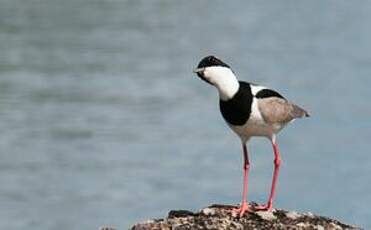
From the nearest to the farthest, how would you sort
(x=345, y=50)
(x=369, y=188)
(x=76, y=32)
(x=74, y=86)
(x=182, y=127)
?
(x=369, y=188) → (x=182, y=127) → (x=74, y=86) → (x=345, y=50) → (x=76, y=32)

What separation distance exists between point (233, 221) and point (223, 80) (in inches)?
41.9

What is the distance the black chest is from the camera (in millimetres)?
8930

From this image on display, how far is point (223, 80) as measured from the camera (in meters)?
8.74

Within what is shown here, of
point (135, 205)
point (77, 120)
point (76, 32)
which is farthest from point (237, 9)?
point (135, 205)

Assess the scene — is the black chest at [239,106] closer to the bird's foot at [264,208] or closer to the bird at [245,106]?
the bird at [245,106]

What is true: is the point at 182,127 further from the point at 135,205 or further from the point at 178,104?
the point at 135,205

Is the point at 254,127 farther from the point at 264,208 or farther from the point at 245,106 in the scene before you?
the point at 264,208

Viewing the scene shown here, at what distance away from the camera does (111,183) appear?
29.6 metres

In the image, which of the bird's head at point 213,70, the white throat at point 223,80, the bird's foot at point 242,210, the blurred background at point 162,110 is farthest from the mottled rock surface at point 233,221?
the blurred background at point 162,110

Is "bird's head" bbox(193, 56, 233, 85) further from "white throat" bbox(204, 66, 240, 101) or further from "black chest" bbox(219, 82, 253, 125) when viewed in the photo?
"black chest" bbox(219, 82, 253, 125)

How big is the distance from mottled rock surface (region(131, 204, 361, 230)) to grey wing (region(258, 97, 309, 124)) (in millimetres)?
741

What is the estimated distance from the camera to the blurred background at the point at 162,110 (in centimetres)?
2786

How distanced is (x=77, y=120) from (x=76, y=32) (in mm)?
16525

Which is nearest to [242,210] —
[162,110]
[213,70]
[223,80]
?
[223,80]
